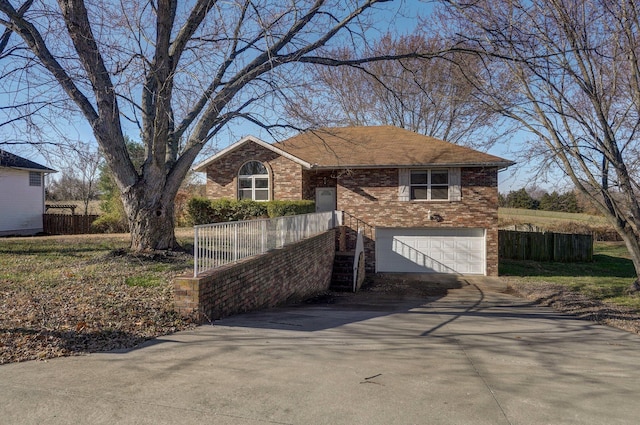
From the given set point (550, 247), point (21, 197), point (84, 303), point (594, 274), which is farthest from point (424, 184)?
point (21, 197)

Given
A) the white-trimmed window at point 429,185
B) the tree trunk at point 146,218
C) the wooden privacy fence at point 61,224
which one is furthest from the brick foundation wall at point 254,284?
the wooden privacy fence at point 61,224

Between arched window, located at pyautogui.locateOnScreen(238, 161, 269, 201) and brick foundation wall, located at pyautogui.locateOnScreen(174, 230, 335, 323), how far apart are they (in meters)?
6.87

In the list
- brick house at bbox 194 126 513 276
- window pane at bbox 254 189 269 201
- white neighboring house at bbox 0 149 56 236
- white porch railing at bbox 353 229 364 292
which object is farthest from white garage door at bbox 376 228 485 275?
white neighboring house at bbox 0 149 56 236

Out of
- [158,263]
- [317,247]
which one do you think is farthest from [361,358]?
[317,247]

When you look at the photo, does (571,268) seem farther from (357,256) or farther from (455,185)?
(357,256)

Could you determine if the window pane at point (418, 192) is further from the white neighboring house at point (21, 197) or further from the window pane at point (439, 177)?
the white neighboring house at point (21, 197)

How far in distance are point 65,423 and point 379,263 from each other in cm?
1642

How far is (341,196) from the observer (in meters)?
18.6

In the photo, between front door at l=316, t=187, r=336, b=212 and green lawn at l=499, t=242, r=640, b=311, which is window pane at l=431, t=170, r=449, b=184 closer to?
front door at l=316, t=187, r=336, b=212

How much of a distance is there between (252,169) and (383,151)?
6.17 meters

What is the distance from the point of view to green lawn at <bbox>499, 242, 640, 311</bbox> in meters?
13.3

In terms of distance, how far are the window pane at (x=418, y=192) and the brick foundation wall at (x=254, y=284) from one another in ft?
22.1

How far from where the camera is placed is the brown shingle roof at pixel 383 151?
1742cm

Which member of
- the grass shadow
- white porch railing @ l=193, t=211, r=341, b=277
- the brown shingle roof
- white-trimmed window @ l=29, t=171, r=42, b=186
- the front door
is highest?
the brown shingle roof
